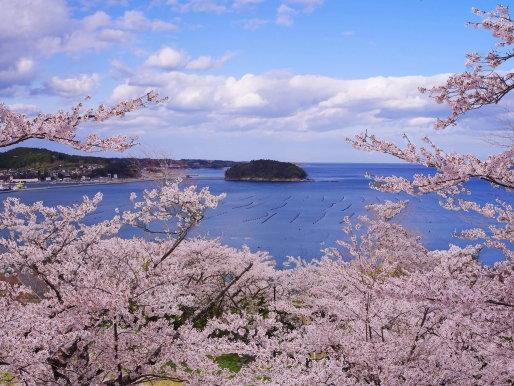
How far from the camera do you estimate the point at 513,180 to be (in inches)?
131

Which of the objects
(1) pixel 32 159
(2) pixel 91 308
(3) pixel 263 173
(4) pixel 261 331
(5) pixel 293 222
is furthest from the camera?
(3) pixel 263 173

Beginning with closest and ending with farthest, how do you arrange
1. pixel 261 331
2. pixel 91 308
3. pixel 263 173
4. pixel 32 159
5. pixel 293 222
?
1. pixel 91 308
2. pixel 261 331
3. pixel 293 222
4. pixel 32 159
5. pixel 263 173

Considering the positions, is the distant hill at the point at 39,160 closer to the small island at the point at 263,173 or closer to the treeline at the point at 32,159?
the treeline at the point at 32,159

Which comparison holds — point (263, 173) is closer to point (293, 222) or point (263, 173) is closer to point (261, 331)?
point (293, 222)

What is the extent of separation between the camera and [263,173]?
338 feet

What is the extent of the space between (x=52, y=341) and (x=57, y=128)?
1656mm

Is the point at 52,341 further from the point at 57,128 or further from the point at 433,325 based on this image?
the point at 433,325

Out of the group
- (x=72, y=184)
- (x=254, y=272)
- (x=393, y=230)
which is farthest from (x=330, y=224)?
(x=72, y=184)

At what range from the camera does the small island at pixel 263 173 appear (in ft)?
337

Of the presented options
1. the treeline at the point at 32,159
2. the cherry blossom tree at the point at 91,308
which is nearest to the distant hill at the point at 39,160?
the treeline at the point at 32,159

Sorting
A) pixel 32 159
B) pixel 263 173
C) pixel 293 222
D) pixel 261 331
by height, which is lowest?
pixel 293 222

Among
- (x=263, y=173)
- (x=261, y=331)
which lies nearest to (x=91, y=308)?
(x=261, y=331)

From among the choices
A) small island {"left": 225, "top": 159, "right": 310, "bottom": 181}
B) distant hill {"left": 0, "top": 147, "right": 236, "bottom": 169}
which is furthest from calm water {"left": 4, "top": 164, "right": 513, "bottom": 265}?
small island {"left": 225, "top": 159, "right": 310, "bottom": 181}

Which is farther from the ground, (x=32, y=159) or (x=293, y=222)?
(x=32, y=159)
